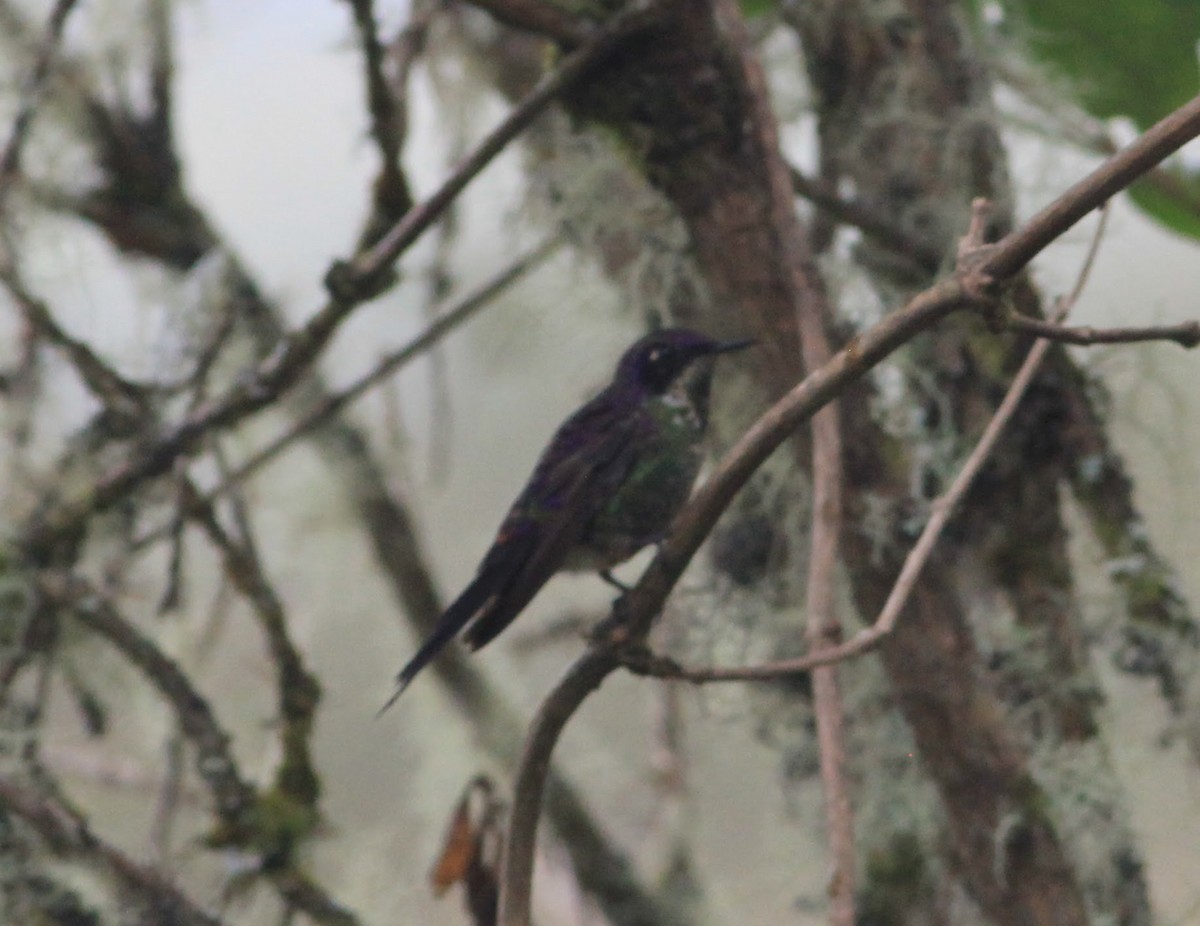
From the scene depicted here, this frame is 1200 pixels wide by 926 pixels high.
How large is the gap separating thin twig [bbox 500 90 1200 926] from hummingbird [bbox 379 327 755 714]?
0.18 metres

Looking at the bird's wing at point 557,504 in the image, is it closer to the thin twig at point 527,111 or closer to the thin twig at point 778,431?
the thin twig at point 778,431

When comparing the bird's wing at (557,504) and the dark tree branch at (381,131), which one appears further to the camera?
the dark tree branch at (381,131)

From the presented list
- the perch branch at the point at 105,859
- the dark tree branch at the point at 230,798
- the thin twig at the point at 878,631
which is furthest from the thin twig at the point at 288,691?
the thin twig at the point at 878,631

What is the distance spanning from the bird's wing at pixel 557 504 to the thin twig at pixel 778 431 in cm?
13

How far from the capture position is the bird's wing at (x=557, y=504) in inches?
63.6

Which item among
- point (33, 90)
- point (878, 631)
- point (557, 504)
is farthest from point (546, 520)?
point (33, 90)

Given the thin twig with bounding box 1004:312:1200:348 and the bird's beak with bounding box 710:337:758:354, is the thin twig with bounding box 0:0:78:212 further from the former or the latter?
the thin twig with bounding box 1004:312:1200:348

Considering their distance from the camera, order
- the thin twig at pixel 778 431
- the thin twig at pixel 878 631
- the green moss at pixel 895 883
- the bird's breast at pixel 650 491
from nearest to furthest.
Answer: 1. the thin twig at pixel 778 431
2. the thin twig at pixel 878 631
3. the bird's breast at pixel 650 491
4. the green moss at pixel 895 883

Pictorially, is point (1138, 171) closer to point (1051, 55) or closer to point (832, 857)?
point (832, 857)

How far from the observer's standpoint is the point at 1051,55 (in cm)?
244

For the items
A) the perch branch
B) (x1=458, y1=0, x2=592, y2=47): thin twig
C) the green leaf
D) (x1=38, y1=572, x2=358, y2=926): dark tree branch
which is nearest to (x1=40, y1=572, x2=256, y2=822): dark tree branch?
(x1=38, y1=572, x2=358, y2=926): dark tree branch

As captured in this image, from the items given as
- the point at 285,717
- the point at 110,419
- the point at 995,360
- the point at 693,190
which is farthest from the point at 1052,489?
the point at 110,419

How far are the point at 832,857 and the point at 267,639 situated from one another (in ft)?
3.41

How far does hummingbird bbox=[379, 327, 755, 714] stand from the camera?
67.5 inches
